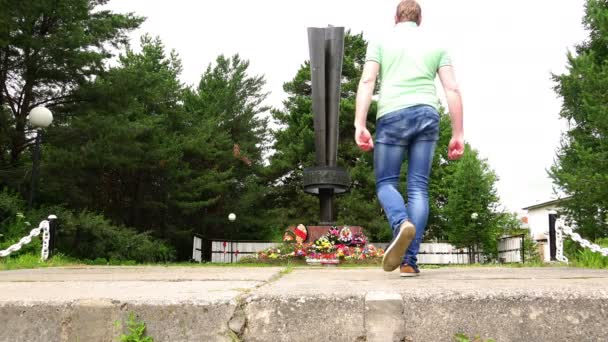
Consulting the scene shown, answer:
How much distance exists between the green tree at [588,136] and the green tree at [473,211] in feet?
16.8

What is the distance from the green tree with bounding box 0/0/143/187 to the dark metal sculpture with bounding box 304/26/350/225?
7020 mm

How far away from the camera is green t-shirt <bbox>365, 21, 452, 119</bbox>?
3.32 m

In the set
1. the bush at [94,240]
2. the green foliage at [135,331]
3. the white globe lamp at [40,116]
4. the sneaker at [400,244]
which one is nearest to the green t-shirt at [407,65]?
the sneaker at [400,244]

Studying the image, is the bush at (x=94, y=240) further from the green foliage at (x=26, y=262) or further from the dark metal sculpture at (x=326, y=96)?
the dark metal sculpture at (x=326, y=96)

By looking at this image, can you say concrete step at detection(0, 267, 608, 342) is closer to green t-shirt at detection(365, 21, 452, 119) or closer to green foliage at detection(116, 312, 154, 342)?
green foliage at detection(116, 312, 154, 342)

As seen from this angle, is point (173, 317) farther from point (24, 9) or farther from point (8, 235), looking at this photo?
point (24, 9)

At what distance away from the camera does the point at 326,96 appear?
14680 millimetres

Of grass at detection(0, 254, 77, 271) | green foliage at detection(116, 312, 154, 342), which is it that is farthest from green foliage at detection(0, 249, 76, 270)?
green foliage at detection(116, 312, 154, 342)

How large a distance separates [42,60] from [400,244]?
51.3ft

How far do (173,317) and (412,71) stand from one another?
7.49ft

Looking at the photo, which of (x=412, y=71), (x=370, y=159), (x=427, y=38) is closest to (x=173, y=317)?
(x=412, y=71)

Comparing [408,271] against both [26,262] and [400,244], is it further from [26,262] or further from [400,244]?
[26,262]

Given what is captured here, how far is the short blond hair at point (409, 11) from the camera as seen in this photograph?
3.54 m

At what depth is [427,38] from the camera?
344 cm
